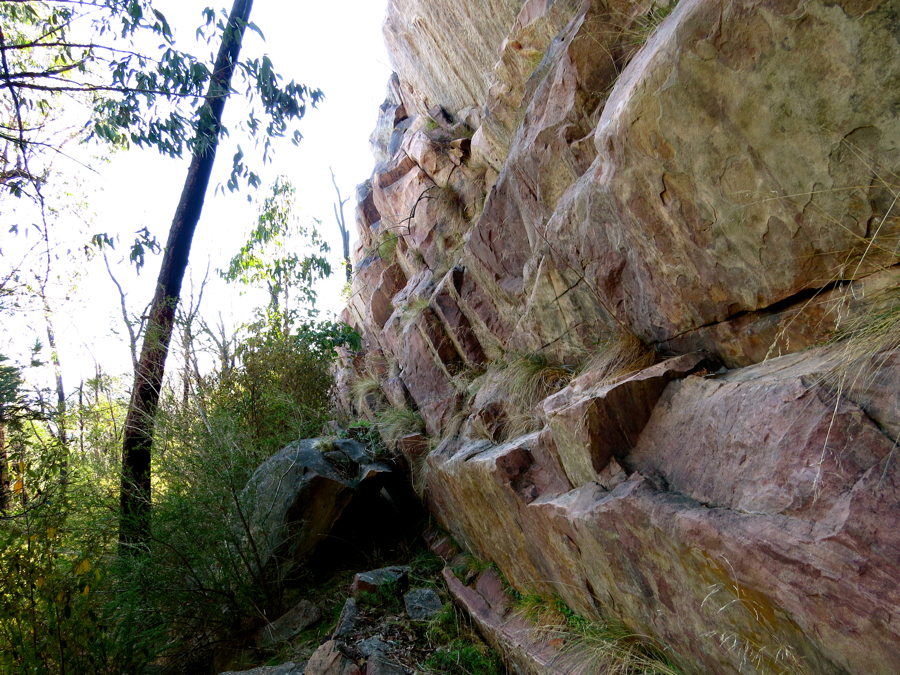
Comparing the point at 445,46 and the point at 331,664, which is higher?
the point at 445,46

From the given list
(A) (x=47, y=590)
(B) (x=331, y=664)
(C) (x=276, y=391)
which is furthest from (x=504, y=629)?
(C) (x=276, y=391)

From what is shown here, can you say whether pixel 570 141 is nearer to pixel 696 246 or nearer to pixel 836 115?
pixel 696 246

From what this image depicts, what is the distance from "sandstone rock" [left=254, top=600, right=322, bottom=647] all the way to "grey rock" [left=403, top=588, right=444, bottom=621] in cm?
87

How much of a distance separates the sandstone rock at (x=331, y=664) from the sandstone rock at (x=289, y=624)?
1.15 m

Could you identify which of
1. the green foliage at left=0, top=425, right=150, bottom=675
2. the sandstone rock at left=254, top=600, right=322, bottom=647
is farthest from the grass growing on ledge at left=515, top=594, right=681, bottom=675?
the green foliage at left=0, top=425, right=150, bottom=675

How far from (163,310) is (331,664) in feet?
13.9

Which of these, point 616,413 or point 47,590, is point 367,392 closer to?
point 47,590

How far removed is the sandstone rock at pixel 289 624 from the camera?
Answer: 4.45m

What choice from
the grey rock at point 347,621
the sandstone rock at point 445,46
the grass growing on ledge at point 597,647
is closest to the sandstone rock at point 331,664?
the grey rock at point 347,621

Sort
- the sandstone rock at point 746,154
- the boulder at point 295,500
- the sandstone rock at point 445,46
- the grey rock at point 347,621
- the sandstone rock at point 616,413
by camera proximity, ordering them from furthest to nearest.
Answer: the sandstone rock at point 445,46
the boulder at point 295,500
the grey rock at point 347,621
the sandstone rock at point 616,413
the sandstone rock at point 746,154

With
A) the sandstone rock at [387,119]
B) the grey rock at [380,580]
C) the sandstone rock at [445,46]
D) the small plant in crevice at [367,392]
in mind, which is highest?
the sandstone rock at [387,119]

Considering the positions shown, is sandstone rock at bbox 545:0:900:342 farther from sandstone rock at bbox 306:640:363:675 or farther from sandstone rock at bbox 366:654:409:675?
sandstone rock at bbox 306:640:363:675

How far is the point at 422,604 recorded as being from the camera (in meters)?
4.48

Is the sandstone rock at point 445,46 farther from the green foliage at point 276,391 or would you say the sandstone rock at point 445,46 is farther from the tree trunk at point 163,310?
the green foliage at point 276,391
